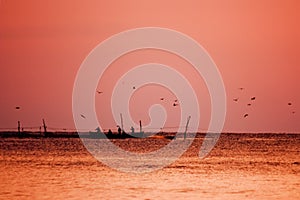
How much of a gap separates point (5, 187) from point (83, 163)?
28310 millimetres

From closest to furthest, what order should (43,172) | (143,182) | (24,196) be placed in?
(24,196), (143,182), (43,172)

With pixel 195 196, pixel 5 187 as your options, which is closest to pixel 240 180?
pixel 195 196

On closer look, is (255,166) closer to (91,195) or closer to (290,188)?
(290,188)

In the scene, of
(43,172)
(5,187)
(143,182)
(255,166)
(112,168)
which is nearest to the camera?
(5,187)

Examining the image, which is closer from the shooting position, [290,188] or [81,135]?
[290,188]

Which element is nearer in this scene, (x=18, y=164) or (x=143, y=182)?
(x=143, y=182)

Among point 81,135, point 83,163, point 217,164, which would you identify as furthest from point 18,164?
point 81,135

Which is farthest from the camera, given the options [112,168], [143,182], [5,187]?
[112,168]

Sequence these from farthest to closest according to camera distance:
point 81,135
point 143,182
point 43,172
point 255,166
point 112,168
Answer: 1. point 81,135
2. point 255,166
3. point 112,168
4. point 43,172
5. point 143,182

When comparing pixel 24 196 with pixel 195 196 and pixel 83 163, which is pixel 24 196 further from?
pixel 83 163

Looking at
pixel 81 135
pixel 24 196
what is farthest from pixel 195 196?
pixel 81 135

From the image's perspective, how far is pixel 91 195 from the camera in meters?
45.5

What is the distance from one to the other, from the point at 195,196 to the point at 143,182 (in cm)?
882

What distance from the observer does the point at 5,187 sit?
1898 inches
